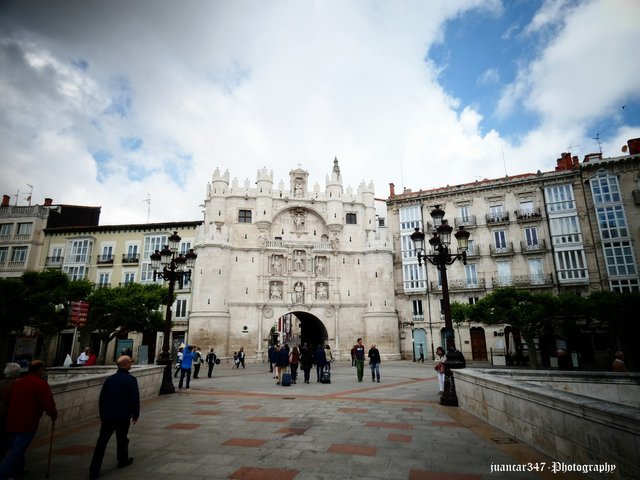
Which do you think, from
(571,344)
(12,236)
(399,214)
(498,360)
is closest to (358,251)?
(399,214)

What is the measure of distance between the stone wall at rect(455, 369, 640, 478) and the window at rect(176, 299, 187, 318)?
30839 mm

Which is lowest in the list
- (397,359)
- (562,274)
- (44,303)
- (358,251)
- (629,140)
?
(397,359)

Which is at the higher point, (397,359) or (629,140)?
(629,140)

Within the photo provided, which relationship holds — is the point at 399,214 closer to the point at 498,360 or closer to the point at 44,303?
the point at 498,360

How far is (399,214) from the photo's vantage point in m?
38.2

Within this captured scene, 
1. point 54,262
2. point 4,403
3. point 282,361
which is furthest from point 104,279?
point 4,403

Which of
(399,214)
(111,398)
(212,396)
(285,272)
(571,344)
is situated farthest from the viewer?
(399,214)

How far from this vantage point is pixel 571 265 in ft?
100

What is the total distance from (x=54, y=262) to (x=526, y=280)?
4602 cm

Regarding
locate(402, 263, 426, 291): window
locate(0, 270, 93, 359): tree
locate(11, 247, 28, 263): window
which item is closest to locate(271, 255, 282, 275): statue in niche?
locate(402, 263, 426, 291): window

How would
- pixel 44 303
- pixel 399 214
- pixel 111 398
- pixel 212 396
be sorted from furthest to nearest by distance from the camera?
pixel 399 214
pixel 44 303
pixel 212 396
pixel 111 398

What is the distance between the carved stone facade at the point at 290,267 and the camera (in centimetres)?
3306

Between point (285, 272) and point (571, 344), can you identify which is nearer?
point (571, 344)

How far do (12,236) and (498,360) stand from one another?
47159 millimetres
